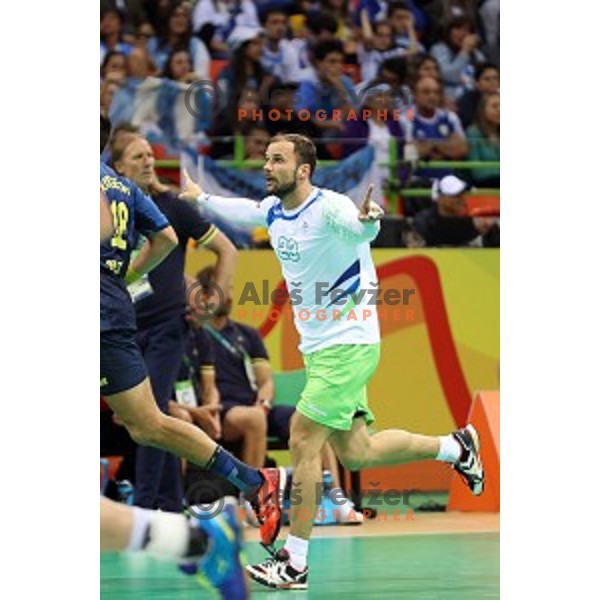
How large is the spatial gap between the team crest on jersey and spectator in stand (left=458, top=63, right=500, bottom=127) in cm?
714

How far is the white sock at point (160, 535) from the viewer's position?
772 cm

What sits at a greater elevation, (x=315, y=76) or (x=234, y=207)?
(x=315, y=76)

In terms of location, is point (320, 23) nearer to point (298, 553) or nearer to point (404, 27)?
point (404, 27)

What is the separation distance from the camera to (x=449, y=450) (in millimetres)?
12023

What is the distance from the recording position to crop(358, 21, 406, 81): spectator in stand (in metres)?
19.5

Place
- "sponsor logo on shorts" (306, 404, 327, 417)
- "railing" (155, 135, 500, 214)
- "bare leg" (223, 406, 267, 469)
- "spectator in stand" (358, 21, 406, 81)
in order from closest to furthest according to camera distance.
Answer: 1. "sponsor logo on shorts" (306, 404, 327, 417)
2. "bare leg" (223, 406, 267, 469)
3. "railing" (155, 135, 500, 214)
4. "spectator in stand" (358, 21, 406, 81)

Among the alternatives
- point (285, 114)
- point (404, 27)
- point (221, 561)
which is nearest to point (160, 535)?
point (221, 561)

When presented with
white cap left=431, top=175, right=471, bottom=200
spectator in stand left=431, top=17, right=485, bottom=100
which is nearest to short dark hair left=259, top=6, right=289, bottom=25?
spectator in stand left=431, top=17, right=485, bottom=100

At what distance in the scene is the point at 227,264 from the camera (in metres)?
13.4

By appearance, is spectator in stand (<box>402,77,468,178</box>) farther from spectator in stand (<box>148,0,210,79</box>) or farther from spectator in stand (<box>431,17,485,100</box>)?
spectator in stand (<box>148,0,210,79</box>)

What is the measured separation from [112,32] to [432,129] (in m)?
3.23

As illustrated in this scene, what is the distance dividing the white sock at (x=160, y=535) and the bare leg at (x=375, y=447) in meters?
3.46
